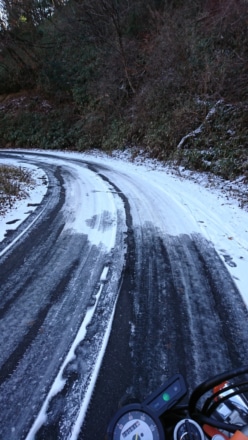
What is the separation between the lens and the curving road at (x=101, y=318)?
254cm

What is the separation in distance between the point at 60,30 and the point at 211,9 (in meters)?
14.4

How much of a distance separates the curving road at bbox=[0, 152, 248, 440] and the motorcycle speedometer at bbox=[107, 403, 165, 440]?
60cm

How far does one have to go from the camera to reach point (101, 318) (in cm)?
347

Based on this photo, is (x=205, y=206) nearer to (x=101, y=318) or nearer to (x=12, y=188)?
(x=101, y=318)

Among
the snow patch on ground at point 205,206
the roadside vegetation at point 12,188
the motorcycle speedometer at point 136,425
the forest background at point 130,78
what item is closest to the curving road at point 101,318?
the snow patch on ground at point 205,206

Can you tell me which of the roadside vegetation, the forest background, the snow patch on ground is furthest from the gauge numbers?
the forest background

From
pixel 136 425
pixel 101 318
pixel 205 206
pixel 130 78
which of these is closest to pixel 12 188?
pixel 205 206

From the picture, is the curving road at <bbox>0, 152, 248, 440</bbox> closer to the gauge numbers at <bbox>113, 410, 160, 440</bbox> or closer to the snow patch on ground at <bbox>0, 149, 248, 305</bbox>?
the snow patch on ground at <bbox>0, 149, 248, 305</bbox>

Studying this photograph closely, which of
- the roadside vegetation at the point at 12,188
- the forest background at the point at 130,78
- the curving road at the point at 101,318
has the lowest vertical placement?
the curving road at the point at 101,318

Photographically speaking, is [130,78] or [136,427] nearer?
[136,427]

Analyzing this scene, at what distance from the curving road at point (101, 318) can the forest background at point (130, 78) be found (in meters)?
5.65

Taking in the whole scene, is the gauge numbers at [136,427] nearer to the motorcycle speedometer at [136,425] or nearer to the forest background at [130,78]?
the motorcycle speedometer at [136,425]

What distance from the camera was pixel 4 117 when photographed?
2400 centimetres

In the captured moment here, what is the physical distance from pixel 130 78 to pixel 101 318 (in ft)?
61.3
